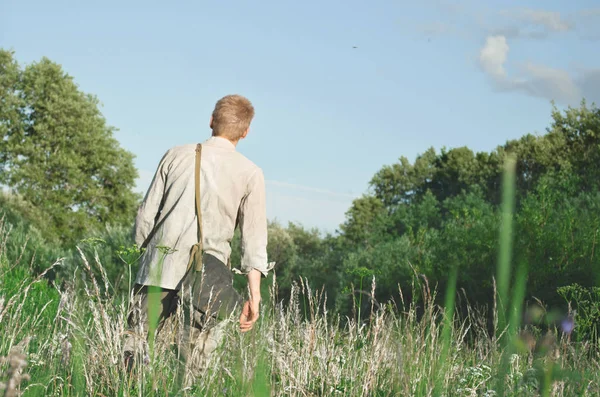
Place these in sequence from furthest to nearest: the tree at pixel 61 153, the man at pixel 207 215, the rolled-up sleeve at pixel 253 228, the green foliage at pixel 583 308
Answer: the tree at pixel 61 153 < the green foliage at pixel 583 308 < the rolled-up sleeve at pixel 253 228 < the man at pixel 207 215

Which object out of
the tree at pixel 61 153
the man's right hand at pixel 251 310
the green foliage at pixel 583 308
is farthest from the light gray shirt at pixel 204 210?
the tree at pixel 61 153

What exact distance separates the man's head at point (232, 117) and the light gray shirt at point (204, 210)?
0.07 m

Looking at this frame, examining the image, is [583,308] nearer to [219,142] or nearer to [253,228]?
[253,228]

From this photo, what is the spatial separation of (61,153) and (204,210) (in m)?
31.4

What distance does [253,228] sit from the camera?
4.23 metres

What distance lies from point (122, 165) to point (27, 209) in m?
5.73

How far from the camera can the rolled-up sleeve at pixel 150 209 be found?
158 inches

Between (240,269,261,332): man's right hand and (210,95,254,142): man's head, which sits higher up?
(210,95,254,142): man's head

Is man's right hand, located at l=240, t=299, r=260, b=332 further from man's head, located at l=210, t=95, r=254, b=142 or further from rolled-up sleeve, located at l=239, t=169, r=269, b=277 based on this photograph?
man's head, located at l=210, t=95, r=254, b=142

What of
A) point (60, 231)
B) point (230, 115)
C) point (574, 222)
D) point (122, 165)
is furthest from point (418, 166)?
point (230, 115)

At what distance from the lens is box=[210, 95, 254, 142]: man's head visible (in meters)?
4.28

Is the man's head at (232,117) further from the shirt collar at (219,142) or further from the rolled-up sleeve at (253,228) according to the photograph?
the rolled-up sleeve at (253,228)

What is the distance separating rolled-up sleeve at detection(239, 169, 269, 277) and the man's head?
295 millimetres

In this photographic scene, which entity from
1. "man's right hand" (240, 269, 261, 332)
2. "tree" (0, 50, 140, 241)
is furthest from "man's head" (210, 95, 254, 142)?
"tree" (0, 50, 140, 241)
